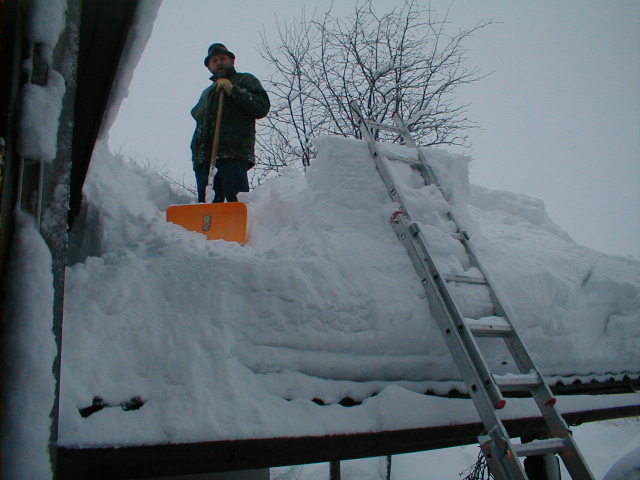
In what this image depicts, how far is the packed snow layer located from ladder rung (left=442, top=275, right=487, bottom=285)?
0.06 meters

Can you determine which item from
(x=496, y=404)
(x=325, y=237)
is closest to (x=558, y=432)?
(x=496, y=404)

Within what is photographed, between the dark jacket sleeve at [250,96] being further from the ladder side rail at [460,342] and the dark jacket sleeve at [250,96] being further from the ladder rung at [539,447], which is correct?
the ladder rung at [539,447]

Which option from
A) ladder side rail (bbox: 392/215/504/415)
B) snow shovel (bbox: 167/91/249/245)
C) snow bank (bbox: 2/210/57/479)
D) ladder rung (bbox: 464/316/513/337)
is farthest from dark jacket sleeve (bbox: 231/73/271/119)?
snow bank (bbox: 2/210/57/479)

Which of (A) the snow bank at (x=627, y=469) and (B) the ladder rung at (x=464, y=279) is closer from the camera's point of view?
(A) the snow bank at (x=627, y=469)

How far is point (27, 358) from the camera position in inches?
A: 42.3

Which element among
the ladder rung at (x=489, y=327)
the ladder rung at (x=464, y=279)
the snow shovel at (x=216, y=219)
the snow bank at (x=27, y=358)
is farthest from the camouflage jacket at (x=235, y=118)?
the snow bank at (x=27, y=358)

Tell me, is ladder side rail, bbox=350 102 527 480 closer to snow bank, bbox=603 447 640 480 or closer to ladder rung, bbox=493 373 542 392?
ladder rung, bbox=493 373 542 392

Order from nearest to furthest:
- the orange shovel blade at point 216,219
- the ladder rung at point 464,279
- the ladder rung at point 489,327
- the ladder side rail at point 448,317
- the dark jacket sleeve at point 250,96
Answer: the ladder side rail at point 448,317
the ladder rung at point 489,327
the ladder rung at point 464,279
the orange shovel blade at point 216,219
the dark jacket sleeve at point 250,96

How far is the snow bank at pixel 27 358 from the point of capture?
1.04 m

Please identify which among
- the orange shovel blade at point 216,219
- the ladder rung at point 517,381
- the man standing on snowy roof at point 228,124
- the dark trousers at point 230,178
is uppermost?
the man standing on snowy roof at point 228,124

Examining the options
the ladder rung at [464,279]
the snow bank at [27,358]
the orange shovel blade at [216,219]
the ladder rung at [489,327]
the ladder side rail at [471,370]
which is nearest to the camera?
the snow bank at [27,358]

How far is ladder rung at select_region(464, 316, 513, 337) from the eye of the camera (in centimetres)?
240

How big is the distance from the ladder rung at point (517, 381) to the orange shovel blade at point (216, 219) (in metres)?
2.04

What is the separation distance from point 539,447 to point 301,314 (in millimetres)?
1242
